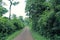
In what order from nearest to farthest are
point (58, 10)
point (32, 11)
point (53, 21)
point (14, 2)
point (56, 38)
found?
point (56, 38), point (58, 10), point (53, 21), point (32, 11), point (14, 2)

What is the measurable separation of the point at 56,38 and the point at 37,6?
19.9 metres

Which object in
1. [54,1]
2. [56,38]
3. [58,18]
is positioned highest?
[54,1]

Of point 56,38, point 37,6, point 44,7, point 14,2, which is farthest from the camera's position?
point 14,2

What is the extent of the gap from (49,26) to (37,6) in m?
15.4

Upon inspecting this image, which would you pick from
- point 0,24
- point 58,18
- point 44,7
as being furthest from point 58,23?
point 44,7

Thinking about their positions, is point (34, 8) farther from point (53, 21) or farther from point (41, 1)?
point (53, 21)

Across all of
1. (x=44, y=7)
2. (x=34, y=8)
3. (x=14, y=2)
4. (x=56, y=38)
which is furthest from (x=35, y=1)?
(x=56, y=38)

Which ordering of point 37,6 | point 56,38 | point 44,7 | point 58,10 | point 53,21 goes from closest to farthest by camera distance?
point 56,38 → point 58,10 → point 53,21 → point 44,7 → point 37,6

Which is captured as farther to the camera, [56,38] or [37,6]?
[37,6]

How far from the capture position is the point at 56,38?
63.6 ft

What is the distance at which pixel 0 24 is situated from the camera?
23.5 meters

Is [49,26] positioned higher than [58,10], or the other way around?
[58,10]

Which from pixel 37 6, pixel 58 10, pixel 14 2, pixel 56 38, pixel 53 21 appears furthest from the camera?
pixel 14 2

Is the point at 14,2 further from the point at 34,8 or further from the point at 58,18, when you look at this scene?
the point at 58,18
